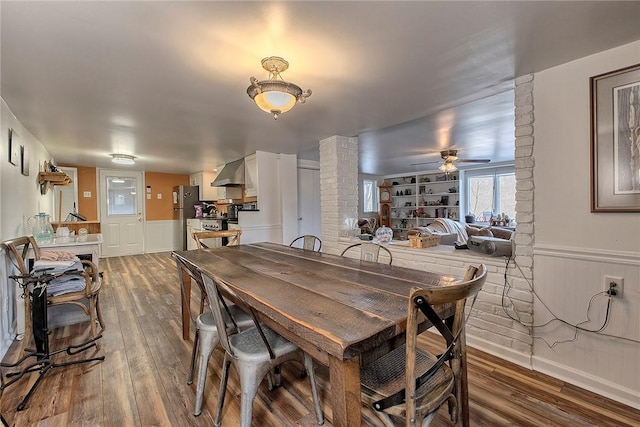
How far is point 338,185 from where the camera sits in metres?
3.74

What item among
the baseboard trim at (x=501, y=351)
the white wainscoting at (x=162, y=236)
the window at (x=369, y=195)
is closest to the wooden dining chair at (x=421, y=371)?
the baseboard trim at (x=501, y=351)

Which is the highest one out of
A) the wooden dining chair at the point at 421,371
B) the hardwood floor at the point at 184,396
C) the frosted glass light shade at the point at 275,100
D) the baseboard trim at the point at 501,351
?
the frosted glass light shade at the point at 275,100

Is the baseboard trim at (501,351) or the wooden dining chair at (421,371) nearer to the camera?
the wooden dining chair at (421,371)

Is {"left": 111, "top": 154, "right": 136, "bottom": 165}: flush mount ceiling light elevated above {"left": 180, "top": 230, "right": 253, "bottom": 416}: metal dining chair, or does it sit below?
above

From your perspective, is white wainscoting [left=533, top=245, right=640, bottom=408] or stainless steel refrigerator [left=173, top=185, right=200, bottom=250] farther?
stainless steel refrigerator [left=173, top=185, right=200, bottom=250]

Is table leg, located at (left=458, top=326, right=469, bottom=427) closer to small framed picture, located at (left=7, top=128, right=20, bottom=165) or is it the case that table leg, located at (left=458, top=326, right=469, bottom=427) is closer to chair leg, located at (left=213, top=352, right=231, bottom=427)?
chair leg, located at (left=213, top=352, right=231, bottom=427)

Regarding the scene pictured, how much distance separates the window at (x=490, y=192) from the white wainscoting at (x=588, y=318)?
527 centimetres

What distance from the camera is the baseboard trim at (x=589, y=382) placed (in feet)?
5.54

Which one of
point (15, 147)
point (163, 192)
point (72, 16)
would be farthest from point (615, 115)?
point (163, 192)

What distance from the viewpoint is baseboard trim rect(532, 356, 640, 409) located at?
1688 mm

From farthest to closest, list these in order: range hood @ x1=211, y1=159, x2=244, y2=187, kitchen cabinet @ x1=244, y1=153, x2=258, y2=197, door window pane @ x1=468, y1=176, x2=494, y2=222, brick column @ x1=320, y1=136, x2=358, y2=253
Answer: door window pane @ x1=468, y1=176, x2=494, y2=222, range hood @ x1=211, y1=159, x2=244, y2=187, kitchen cabinet @ x1=244, y1=153, x2=258, y2=197, brick column @ x1=320, y1=136, x2=358, y2=253

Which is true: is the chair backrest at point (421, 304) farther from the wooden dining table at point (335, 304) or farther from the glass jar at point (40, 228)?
the glass jar at point (40, 228)

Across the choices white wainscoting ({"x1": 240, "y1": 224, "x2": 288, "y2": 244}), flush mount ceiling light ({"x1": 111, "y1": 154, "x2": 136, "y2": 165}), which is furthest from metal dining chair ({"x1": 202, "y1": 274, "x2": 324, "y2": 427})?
flush mount ceiling light ({"x1": 111, "y1": 154, "x2": 136, "y2": 165})

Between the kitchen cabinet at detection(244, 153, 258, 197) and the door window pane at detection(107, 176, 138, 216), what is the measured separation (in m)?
3.38
